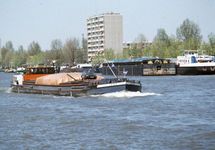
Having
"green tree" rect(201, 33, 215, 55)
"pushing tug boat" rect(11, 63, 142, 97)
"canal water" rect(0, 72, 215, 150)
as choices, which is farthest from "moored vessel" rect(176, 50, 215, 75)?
"canal water" rect(0, 72, 215, 150)

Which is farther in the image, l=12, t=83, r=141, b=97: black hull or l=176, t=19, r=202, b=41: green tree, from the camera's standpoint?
l=176, t=19, r=202, b=41: green tree

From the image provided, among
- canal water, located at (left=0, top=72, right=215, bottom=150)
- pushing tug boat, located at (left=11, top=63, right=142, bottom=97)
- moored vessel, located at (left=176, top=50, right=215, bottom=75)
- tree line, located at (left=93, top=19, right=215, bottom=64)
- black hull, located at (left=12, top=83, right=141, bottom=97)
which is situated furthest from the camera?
tree line, located at (left=93, top=19, right=215, bottom=64)

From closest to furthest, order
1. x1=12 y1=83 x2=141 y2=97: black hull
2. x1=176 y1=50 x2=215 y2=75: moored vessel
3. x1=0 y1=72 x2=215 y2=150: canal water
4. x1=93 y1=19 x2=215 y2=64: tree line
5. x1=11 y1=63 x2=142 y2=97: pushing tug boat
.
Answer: x1=0 y1=72 x2=215 y2=150: canal water < x1=12 y1=83 x2=141 y2=97: black hull < x1=11 y1=63 x2=142 y2=97: pushing tug boat < x1=176 y1=50 x2=215 y2=75: moored vessel < x1=93 y1=19 x2=215 y2=64: tree line

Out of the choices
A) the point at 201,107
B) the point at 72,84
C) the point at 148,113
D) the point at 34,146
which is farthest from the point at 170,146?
the point at 72,84

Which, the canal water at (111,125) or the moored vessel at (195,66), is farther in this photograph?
the moored vessel at (195,66)

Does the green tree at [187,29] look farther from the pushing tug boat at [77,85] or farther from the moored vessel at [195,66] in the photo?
the pushing tug boat at [77,85]

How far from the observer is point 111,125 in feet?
63.7

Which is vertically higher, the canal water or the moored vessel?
the moored vessel

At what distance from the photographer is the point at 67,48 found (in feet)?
591

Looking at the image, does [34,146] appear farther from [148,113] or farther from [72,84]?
[72,84]

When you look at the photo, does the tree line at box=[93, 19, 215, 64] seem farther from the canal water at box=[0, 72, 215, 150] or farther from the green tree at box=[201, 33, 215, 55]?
the canal water at box=[0, 72, 215, 150]

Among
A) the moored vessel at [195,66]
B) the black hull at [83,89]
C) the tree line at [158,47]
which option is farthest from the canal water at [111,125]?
the tree line at [158,47]

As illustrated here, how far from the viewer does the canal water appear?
15602mm

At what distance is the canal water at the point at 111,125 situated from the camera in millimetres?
15602
